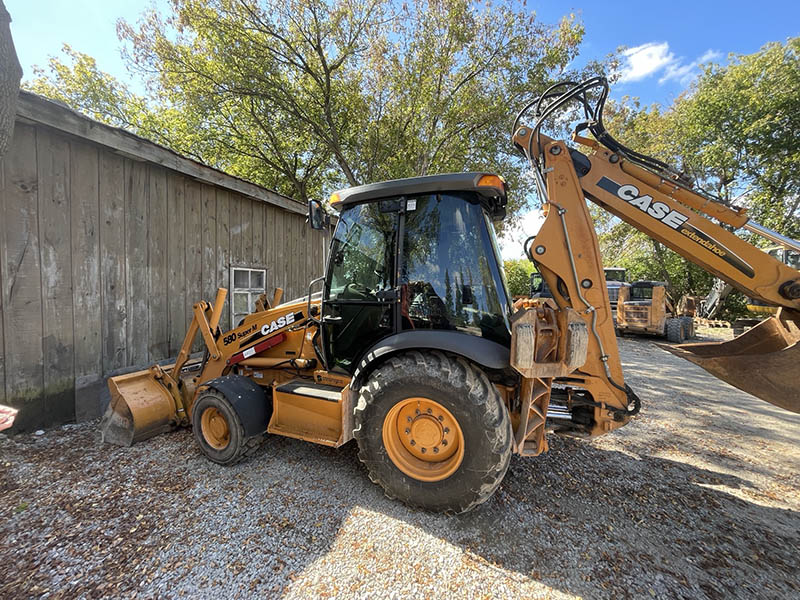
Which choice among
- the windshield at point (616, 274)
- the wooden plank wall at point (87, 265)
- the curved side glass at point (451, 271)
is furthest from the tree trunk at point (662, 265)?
the wooden plank wall at point (87, 265)

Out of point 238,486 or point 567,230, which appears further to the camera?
point 238,486

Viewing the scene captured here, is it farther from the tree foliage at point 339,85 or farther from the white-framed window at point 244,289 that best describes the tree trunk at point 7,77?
the tree foliage at point 339,85

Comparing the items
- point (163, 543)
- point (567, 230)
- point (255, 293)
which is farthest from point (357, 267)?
point (255, 293)

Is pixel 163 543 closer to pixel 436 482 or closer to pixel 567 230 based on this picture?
pixel 436 482

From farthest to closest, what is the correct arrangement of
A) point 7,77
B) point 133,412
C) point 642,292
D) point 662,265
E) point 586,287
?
point 662,265 < point 642,292 < point 133,412 < point 586,287 < point 7,77

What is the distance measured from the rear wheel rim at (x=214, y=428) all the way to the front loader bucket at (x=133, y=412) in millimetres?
708

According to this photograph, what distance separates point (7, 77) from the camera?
6.94 ft

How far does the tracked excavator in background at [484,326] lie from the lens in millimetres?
2219

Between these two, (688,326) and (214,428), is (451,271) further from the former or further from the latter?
(688,326)

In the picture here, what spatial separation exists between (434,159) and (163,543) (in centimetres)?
1109

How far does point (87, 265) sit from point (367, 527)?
13.2 ft

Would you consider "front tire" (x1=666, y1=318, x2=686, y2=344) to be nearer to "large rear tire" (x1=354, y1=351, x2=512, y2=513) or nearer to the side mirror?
"large rear tire" (x1=354, y1=351, x2=512, y2=513)

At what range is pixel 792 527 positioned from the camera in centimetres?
229

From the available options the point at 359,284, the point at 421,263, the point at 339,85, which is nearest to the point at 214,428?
the point at 359,284
